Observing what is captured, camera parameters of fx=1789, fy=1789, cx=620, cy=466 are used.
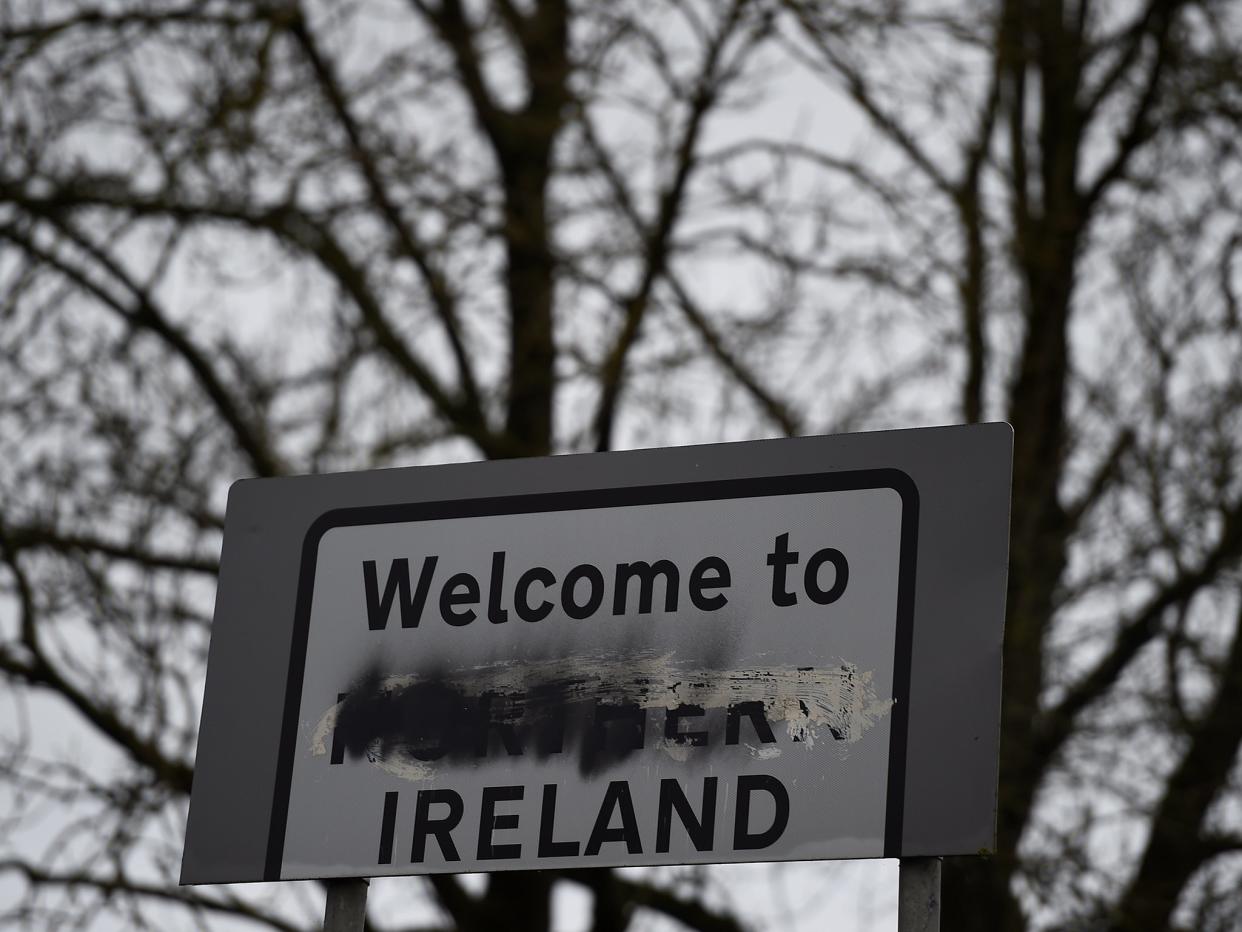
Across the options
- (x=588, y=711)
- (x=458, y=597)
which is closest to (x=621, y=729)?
(x=588, y=711)

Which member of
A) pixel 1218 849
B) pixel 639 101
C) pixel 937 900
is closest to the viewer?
pixel 937 900

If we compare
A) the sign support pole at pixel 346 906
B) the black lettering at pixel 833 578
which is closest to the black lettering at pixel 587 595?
the black lettering at pixel 833 578

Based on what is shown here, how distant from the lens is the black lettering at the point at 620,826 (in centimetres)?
175

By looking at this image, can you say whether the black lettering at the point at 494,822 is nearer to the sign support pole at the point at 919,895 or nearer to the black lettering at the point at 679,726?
the black lettering at the point at 679,726

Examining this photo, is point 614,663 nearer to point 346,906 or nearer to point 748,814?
point 748,814

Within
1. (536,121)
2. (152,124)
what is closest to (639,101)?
(536,121)

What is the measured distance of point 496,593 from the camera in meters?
1.92

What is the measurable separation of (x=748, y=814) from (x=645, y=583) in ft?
0.91

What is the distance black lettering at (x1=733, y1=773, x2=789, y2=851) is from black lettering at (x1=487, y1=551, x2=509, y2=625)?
0.33 m

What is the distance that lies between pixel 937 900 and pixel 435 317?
4.89 m

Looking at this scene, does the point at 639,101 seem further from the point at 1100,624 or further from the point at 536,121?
the point at 1100,624

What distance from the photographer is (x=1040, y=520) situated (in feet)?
19.4

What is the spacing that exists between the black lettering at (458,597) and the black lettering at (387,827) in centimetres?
20

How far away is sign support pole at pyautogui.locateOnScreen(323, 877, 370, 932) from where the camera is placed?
5.77 feet
